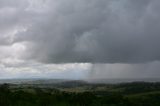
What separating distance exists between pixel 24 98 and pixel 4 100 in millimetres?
20399

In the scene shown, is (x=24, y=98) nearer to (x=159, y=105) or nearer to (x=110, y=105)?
(x=110, y=105)

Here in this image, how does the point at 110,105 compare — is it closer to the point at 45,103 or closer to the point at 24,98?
the point at 45,103

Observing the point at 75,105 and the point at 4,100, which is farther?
the point at 75,105

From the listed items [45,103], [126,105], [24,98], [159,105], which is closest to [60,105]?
[45,103]

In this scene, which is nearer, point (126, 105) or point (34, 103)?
point (34, 103)

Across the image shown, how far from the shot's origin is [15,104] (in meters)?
180

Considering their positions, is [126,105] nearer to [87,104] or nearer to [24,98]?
[87,104]

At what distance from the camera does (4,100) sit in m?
179

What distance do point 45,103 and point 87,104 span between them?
27.9 meters

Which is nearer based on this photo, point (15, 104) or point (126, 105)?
point (15, 104)

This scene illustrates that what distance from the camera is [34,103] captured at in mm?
185500

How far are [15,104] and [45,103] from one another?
1720 centimetres

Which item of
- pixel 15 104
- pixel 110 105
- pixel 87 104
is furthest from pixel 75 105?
pixel 15 104

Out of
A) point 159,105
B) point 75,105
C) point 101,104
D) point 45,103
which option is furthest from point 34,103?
point 159,105
